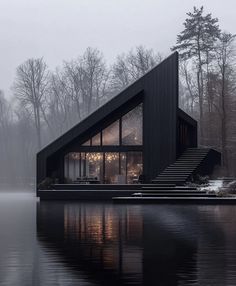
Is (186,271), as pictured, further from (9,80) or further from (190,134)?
(9,80)

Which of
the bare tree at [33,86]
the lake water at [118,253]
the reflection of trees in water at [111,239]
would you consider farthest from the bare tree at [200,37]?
the lake water at [118,253]

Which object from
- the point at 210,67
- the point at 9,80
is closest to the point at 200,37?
the point at 210,67

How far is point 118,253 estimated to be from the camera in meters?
8.61

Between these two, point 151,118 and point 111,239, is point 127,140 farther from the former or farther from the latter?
point 111,239

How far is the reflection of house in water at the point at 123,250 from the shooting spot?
6734 millimetres

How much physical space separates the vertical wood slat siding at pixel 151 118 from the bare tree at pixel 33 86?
26.7m

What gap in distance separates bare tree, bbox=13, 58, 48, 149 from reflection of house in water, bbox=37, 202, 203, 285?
4496cm

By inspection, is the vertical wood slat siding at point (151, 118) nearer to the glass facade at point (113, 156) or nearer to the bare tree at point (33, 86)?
the glass facade at point (113, 156)

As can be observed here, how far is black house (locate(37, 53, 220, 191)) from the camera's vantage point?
31.0 metres

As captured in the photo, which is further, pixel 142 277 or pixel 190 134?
pixel 190 134

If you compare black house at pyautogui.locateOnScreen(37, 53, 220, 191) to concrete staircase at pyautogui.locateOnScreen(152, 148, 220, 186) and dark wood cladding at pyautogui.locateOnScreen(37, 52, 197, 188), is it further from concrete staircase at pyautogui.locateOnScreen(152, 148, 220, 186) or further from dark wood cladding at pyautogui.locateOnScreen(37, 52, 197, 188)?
concrete staircase at pyautogui.locateOnScreen(152, 148, 220, 186)

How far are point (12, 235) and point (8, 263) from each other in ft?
12.1

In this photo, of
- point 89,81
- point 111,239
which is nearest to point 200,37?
point 89,81

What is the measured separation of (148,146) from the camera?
31.4 meters
